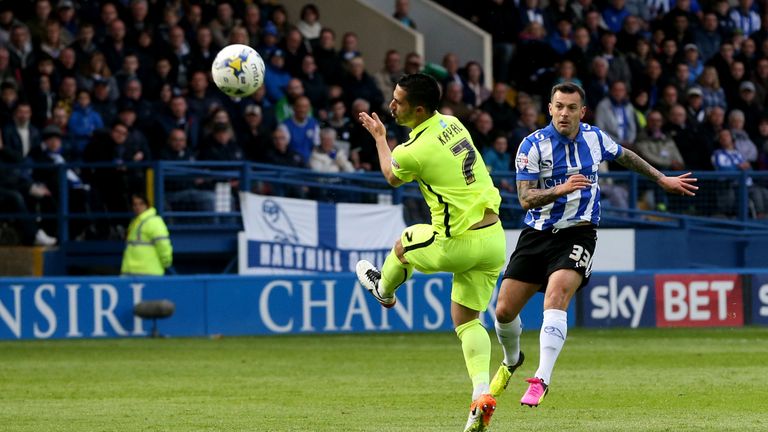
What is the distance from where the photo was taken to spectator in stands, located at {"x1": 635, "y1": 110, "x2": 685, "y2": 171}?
2094cm

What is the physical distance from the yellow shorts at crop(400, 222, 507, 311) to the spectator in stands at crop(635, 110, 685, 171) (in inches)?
497

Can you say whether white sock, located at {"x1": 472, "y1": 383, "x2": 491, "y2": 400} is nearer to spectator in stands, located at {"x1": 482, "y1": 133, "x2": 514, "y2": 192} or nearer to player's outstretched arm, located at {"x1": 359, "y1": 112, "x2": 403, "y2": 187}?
player's outstretched arm, located at {"x1": 359, "y1": 112, "x2": 403, "y2": 187}

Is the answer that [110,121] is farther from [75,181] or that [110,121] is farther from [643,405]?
[643,405]

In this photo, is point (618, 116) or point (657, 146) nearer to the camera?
point (657, 146)

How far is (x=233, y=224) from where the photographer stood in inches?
742

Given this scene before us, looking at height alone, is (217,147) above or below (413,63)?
below

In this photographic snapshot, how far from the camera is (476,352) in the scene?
8.44 m

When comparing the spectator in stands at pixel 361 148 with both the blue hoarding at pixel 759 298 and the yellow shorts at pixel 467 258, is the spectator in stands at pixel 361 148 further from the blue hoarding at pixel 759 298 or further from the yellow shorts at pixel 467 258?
the yellow shorts at pixel 467 258

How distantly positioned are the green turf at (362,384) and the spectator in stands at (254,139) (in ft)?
10.1

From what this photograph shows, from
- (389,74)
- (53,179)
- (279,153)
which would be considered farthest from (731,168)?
(53,179)

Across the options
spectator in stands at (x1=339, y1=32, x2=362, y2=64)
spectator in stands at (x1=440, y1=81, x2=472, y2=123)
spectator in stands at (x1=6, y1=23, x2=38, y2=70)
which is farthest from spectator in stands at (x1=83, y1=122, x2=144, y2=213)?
spectator in stands at (x1=440, y1=81, x2=472, y2=123)

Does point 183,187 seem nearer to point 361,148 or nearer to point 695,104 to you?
point 361,148

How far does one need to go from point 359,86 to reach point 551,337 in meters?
12.0

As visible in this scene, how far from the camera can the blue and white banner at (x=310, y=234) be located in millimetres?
18344
